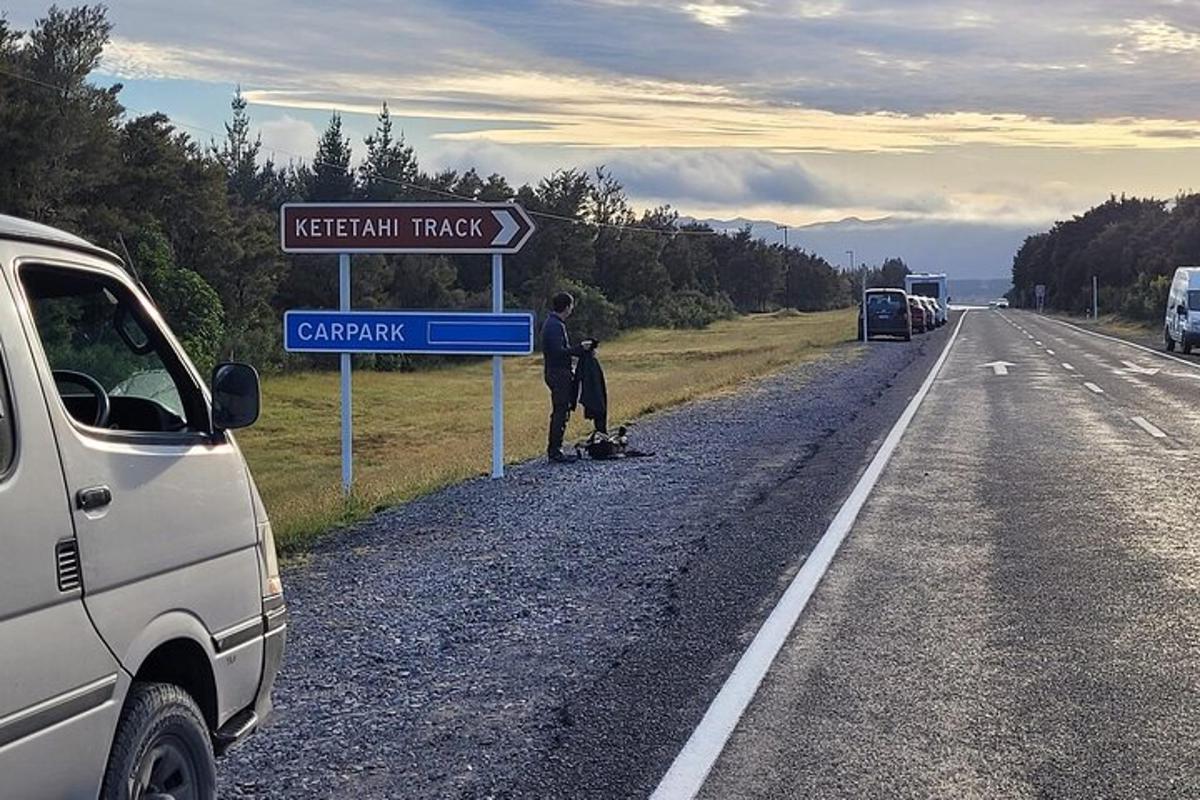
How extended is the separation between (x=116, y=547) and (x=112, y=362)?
3.96 ft

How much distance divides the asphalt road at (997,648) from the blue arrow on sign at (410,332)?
13.4 ft

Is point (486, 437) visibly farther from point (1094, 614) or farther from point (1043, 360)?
point (1094, 614)

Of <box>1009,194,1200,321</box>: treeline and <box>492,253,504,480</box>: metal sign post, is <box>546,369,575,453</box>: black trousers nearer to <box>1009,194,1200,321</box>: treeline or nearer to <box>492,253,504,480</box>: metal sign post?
<box>492,253,504,480</box>: metal sign post

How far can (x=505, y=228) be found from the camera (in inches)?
584

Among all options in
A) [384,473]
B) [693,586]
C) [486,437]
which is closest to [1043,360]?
[486,437]

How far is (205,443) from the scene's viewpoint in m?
4.64

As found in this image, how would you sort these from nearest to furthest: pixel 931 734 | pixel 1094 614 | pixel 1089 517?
pixel 931 734 → pixel 1094 614 → pixel 1089 517

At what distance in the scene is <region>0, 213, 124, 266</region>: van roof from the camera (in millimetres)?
3816

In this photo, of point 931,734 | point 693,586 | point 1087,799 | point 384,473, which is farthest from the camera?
point 384,473

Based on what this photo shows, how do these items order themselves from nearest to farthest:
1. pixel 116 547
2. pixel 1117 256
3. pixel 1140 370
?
pixel 116 547
pixel 1140 370
pixel 1117 256

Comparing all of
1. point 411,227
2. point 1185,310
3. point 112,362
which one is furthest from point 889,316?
point 112,362

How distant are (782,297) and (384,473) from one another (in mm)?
141837

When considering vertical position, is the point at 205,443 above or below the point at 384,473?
above

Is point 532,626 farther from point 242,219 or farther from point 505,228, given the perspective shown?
point 242,219
